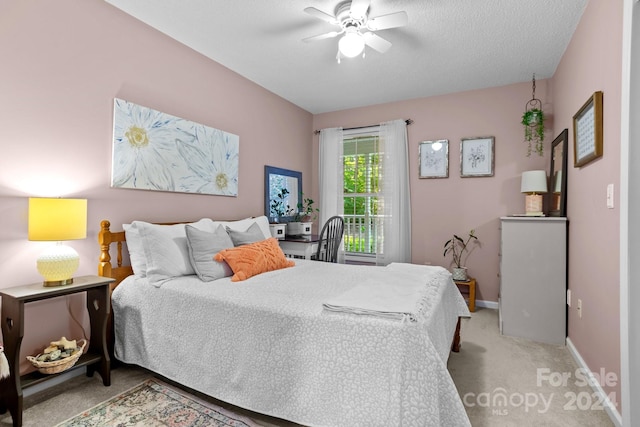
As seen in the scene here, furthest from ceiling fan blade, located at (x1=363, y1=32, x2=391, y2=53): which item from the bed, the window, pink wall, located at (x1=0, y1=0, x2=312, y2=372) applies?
the window

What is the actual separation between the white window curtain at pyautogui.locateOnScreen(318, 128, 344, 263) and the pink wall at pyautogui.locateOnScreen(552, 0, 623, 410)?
267 centimetres

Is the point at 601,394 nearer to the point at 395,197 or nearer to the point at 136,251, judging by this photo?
the point at 395,197

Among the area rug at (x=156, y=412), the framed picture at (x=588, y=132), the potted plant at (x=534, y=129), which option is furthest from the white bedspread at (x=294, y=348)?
the potted plant at (x=534, y=129)

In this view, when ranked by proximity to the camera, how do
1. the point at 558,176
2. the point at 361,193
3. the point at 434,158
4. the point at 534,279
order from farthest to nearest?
the point at 361,193 → the point at 434,158 → the point at 558,176 → the point at 534,279

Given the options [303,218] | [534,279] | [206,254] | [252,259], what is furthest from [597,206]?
[303,218]

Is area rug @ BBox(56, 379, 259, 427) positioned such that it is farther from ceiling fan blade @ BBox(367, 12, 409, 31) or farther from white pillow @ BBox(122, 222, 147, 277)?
ceiling fan blade @ BBox(367, 12, 409, 31)

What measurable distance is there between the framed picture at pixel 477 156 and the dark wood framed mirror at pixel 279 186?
7.00ft

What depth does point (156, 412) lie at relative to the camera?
1771 mm

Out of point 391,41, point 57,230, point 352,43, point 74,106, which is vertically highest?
point 391,41

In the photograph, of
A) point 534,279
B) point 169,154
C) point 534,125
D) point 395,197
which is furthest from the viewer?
point 395,197

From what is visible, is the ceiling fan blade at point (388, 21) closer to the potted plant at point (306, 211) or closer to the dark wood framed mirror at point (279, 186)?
the dark wood framed mirror at point (279, 186)

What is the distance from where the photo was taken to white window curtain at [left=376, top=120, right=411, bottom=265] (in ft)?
14.0

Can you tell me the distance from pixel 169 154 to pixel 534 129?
3.74m

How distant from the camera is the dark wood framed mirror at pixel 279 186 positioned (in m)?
3.96
